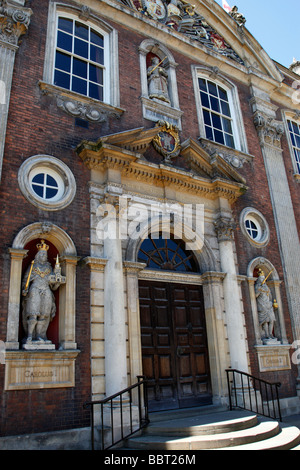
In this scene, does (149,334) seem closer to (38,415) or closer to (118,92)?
(38,415)

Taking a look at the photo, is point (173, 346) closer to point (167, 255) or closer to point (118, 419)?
point (167, 255)

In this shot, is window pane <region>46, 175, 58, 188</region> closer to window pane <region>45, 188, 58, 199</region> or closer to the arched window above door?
window pane <region>45, 188, 58, 199</region>

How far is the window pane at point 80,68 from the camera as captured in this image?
9900mm

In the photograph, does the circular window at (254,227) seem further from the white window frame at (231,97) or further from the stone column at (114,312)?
the stone column at (114,312)

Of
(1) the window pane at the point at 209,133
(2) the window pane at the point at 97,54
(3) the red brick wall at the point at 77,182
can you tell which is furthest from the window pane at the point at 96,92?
(1) the window pane at the point at 209,133

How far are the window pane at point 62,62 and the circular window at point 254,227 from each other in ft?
19.6

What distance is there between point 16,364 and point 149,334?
10.1 ft

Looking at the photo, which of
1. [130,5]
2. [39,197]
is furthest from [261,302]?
[130,5]

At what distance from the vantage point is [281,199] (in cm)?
1281

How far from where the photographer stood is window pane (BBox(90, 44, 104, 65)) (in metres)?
10.4

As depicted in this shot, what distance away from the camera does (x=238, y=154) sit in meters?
12.3
